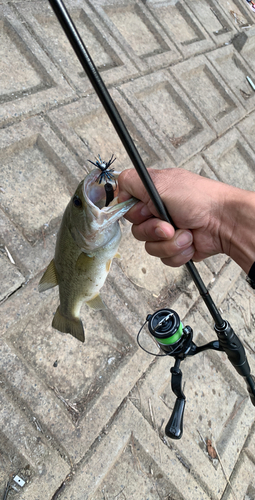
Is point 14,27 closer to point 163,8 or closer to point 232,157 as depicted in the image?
point 163,8

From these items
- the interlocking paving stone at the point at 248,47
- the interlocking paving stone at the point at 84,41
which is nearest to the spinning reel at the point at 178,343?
the interlocking paving stone at the point at 84,41

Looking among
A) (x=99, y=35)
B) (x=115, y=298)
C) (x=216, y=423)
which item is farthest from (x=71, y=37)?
(x=99, y=35)

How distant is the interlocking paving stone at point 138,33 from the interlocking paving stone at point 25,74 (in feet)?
4.57

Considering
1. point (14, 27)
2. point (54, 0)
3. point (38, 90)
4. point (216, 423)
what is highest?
point (54, 0)

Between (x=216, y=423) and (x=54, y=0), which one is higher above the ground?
(x=54, y=0)

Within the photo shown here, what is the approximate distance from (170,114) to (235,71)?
98.2 inches

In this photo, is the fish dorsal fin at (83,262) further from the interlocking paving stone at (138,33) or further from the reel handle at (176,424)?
the interlocking paving stone at (138,33)

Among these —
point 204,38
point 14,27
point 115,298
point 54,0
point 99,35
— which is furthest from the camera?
point 204,38

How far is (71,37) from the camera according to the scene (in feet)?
3.51

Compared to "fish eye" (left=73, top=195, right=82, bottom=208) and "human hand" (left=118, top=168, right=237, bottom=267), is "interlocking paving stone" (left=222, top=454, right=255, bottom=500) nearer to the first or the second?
"human hand" (left=118, top=168, right=237, bottom=267)

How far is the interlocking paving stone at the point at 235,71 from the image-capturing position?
19.3 feet

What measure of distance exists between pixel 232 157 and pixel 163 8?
9.11 ft

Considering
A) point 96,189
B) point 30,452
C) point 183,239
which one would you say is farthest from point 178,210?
point 30,452

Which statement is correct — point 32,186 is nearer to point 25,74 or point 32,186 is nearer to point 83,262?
point 25,74
